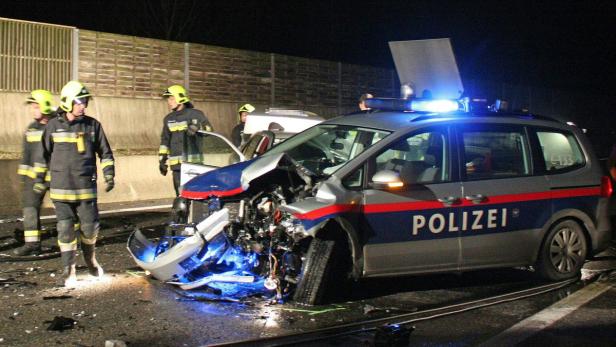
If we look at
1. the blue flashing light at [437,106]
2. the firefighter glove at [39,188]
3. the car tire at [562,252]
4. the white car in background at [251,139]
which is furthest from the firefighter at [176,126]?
the car tire at [562,252]

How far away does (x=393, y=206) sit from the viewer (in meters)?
6.40

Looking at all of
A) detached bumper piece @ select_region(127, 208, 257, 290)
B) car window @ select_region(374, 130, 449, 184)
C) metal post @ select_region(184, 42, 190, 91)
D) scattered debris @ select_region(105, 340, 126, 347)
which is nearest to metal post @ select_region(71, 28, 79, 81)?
metal post @ select_region(184, 42, 190, 91)

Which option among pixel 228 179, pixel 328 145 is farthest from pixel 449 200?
pixel 228 179

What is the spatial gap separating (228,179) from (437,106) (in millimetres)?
2081

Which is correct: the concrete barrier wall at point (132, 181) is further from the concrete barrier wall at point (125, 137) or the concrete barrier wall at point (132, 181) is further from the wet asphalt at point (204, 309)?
the wet asphalt at point (204, 309)

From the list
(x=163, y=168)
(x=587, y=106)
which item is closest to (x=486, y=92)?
(x=587, y=106)

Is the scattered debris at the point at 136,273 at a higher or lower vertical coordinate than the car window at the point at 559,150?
lower

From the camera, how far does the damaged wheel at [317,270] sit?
245 inches

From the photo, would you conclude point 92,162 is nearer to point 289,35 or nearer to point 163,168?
point 163,168

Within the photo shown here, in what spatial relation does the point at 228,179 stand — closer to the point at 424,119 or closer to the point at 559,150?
the point at 424,119

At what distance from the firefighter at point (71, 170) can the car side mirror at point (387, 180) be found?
2517mm

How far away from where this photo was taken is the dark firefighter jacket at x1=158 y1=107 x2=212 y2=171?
9.45 metres

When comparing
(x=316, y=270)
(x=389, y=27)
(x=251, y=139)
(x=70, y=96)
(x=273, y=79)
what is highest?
(x=389, y=27)

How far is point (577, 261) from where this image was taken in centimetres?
740
